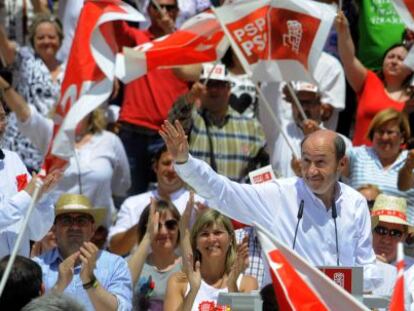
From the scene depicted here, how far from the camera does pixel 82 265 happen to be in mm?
8281

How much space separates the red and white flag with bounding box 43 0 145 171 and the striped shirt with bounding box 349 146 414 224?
78.7 inches

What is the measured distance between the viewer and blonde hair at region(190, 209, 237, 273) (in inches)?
355

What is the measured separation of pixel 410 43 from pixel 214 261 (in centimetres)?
372

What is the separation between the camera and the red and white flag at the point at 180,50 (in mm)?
11164

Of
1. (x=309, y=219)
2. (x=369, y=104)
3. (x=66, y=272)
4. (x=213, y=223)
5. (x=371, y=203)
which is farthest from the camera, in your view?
(x=369, y=104)

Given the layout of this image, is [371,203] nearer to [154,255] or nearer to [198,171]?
[154,255]

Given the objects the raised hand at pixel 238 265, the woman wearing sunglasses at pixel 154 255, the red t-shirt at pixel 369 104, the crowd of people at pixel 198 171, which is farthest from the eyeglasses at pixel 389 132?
the raised hand at pixel 238 265

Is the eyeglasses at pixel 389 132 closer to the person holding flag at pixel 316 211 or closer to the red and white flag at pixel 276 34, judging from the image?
the red and white flag at pixel 276 34

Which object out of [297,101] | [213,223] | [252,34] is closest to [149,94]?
[252,34]

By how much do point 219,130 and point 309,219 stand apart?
305 centimetres

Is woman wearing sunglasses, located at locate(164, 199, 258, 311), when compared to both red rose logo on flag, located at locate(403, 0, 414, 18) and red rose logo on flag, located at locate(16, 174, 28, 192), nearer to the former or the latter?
red rose logo on flag, located at locate(16, 174, 28, 192)

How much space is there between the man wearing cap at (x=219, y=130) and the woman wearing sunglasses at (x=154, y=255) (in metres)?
1.54

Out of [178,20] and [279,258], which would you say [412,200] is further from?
[279,258]

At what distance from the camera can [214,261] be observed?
899 cm
